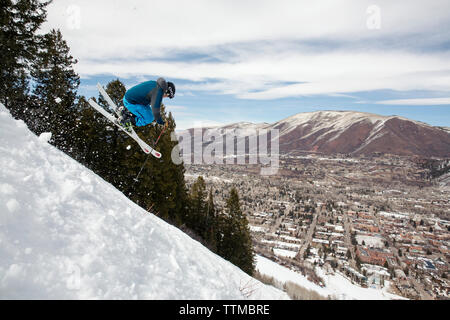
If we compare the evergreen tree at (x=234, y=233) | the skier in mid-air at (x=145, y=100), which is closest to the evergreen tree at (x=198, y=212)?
the evergreen tree at (x=234, y=233)

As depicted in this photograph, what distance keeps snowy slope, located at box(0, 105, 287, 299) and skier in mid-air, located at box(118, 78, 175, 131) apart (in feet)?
8.50

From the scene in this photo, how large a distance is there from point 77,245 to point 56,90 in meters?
19.4

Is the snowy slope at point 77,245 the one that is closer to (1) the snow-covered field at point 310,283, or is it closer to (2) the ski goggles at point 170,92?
(2) the ski goggles at point 170,92

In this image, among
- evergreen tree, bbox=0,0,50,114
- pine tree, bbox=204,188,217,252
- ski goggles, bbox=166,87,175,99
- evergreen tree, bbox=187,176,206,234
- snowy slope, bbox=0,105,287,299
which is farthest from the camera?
evergreen tree, bbox=187,176,206,234

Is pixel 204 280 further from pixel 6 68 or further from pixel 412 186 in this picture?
pixel 412 186

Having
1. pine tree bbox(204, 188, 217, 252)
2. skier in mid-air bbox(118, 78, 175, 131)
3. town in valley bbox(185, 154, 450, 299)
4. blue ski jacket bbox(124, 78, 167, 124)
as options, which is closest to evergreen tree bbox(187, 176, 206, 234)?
pine tree bbox(204, 188, 217, 252)

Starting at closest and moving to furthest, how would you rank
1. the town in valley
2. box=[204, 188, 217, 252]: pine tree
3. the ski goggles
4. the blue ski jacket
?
the blue ski jacket
the ski goggles
box=[204, 188, 217, 252]: pine tree
the town in valley

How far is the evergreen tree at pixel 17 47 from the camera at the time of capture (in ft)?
48.2

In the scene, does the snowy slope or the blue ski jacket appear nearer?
the snowy slope

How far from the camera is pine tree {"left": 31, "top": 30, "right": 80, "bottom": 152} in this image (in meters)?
17.1

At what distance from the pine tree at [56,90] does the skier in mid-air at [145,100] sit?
1159 cm

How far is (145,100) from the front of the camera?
7598 mm

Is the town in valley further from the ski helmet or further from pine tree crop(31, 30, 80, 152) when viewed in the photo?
the ski helmet

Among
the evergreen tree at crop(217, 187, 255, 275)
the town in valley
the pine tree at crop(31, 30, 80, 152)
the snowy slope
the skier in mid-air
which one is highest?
the pine tree at crop(31, 30, 80, 152)
